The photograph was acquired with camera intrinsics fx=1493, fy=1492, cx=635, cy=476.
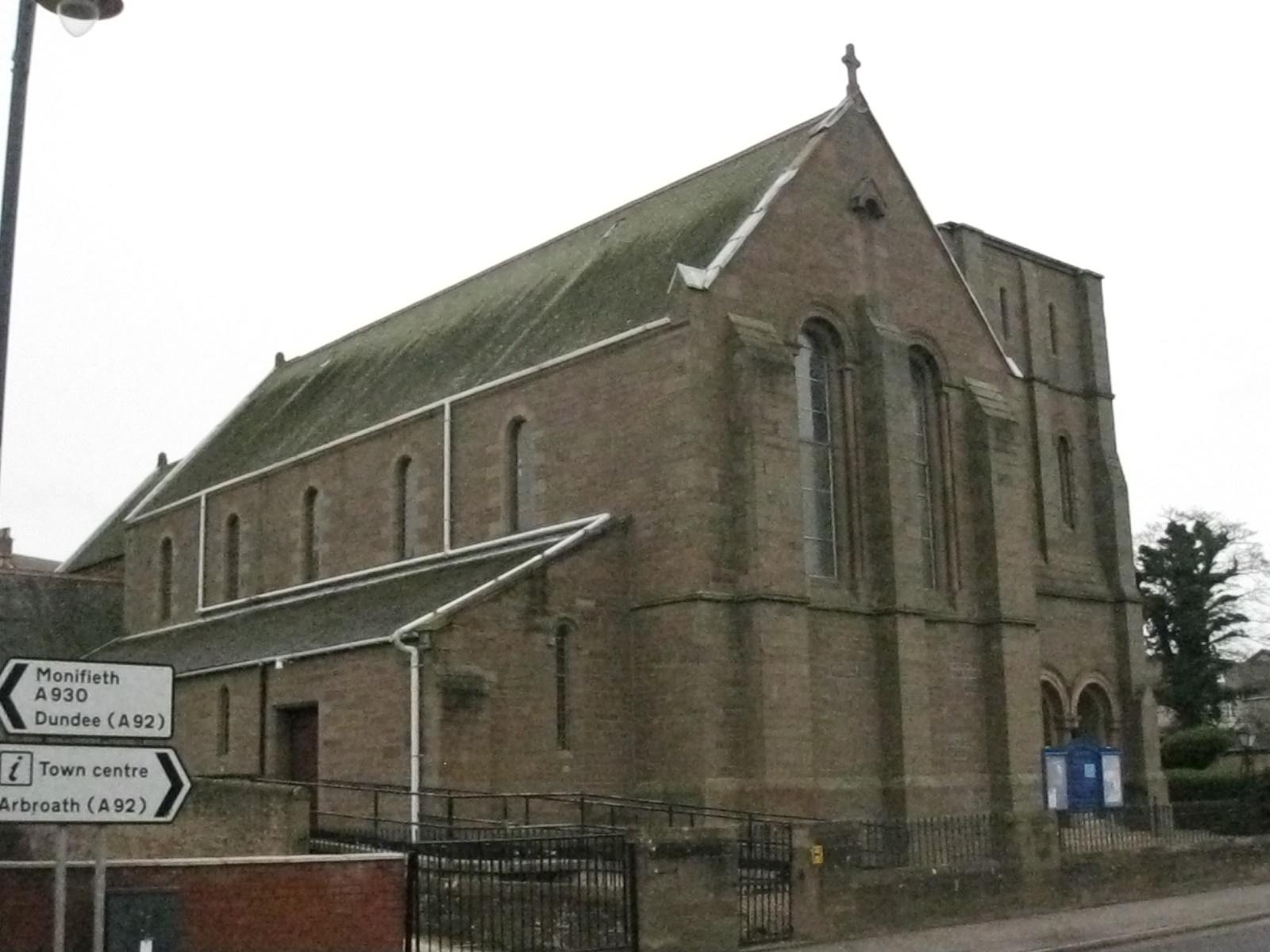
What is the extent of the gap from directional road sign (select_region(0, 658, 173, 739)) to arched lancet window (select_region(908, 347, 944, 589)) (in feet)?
68.3

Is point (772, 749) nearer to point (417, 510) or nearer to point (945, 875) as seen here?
point (945, 875)

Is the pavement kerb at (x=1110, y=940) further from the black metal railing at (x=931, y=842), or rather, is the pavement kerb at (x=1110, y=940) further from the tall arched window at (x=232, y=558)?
the tall arched window at (x=232, y=558)

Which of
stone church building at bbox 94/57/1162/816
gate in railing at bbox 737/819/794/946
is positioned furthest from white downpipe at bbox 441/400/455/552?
gate in railing at bbox 737/819/794/946

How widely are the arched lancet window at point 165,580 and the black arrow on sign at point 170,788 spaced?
32320 millimetres

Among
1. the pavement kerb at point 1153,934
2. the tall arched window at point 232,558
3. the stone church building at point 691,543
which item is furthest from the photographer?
the tall arched window at point 232,558

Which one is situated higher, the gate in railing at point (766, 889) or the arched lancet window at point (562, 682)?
the arched lancet window at point (562, 682)

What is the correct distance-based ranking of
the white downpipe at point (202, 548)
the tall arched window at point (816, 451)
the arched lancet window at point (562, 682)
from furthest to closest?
the white downpipe at point (202, 548)
the tall arched window at point (816, 451)
the arched lancet window at point (562, 682)

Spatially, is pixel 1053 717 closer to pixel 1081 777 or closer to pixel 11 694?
pixel 1081 777

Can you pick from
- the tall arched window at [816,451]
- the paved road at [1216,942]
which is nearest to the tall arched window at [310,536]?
the tall arched window at [816,451]

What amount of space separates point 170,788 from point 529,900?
25.5 feet

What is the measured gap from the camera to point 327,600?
33.0 meters

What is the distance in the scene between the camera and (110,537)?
51.8m

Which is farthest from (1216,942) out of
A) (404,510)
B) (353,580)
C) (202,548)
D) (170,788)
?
(202,548)

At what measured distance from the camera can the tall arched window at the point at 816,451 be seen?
92.7 feet
